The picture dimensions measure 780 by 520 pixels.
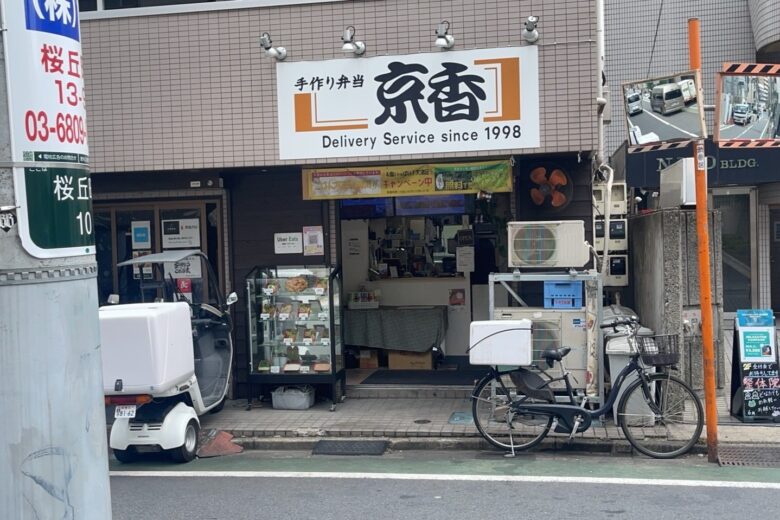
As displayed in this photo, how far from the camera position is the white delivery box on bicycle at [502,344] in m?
7.35

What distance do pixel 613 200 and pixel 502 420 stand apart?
5291 mm

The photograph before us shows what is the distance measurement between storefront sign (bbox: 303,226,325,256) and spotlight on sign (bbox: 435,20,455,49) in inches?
112

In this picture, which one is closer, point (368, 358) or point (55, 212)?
point (55, 212)

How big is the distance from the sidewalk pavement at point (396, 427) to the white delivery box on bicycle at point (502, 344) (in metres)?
0.92

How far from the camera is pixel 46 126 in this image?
2.93m

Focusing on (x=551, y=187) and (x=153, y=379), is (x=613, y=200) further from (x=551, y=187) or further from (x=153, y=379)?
(x=153, y=379)

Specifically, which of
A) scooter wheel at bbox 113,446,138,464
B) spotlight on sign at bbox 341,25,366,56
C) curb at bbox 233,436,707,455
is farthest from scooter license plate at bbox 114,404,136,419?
spotlight on sign at bbox 341,25,366,56

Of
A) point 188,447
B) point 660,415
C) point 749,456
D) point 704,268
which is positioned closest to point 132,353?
point 188,447

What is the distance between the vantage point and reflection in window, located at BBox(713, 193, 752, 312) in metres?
15.6

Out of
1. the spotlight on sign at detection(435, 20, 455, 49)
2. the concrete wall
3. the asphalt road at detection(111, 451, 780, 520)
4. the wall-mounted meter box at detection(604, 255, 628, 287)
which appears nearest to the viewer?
the asphalt road at detection(111, 451, 780, 520)

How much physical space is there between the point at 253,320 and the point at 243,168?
186 cm

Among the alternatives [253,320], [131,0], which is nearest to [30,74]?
[253,320]

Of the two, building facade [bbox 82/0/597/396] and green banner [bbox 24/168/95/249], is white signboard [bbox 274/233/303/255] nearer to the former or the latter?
building facade [bbox 82/0/597/396]

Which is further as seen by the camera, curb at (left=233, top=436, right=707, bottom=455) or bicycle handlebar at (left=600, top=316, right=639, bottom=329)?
bicycle handlebar at (left=600, top=316, right=639, bottom=329)
